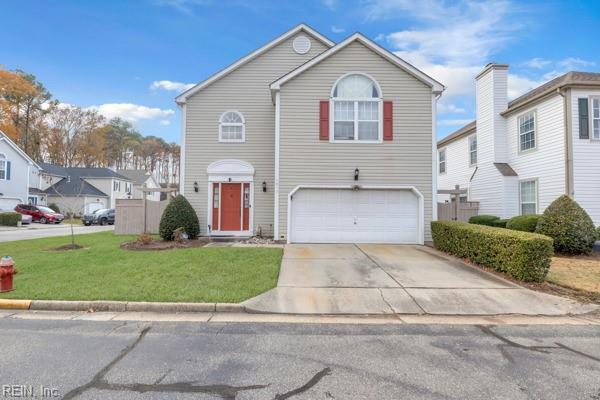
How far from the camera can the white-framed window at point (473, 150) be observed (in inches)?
679

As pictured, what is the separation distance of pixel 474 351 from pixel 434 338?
19.7 inches

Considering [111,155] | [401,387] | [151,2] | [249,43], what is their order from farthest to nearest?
[111,155]
[249,43]
[151,2]
[401,387]

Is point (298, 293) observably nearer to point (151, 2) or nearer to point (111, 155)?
point (151, 2)

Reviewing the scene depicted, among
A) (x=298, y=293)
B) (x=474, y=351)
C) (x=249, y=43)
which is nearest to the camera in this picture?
(x=474, y=351)

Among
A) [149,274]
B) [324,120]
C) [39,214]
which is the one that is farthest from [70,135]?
[149,274]

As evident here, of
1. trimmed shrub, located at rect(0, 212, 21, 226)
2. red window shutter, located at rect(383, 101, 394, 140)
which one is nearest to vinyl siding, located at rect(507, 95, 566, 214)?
red window shutter, located at rect(383, 101, 394, 140)

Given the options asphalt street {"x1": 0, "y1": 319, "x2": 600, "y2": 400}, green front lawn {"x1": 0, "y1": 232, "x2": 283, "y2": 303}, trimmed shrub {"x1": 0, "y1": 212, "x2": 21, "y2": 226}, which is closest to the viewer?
asphalt street {"x1": 0, "y1": 319, "x2": 600, "y2": 400}

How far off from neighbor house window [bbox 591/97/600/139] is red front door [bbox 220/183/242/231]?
1400 centimetres

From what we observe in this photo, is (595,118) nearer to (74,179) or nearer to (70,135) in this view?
(74,179)

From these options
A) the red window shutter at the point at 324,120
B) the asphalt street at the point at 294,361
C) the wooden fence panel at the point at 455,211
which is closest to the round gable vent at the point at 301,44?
the red window shutter at the point at 324,120

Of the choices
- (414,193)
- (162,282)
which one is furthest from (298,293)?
(414,193)

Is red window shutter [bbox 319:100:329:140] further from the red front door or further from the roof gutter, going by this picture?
the roof gutter

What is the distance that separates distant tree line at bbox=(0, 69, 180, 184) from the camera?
37.3 meters

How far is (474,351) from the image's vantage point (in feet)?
12.4
